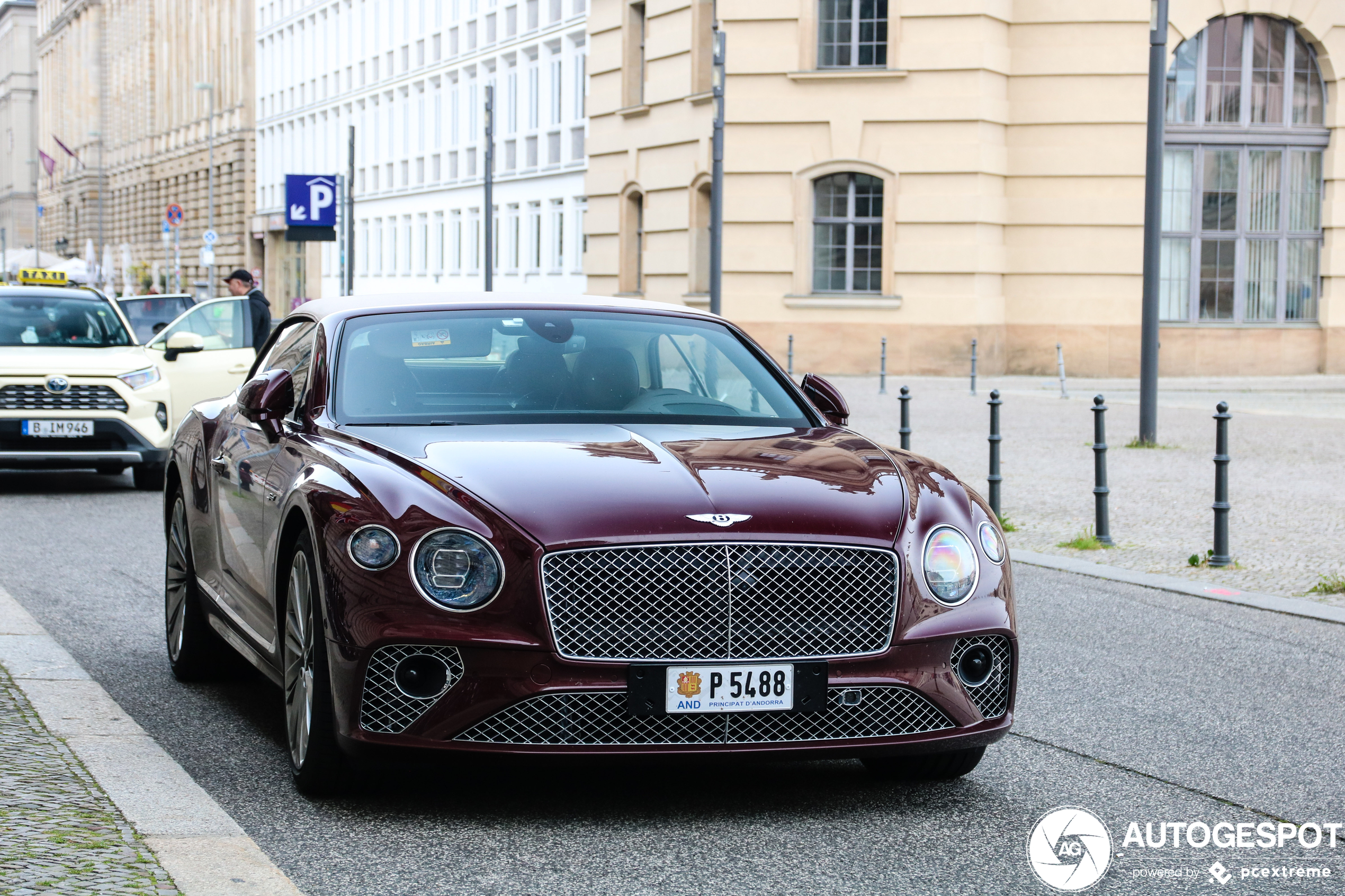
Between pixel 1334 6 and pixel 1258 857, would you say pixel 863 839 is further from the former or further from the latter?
pixel 1334 6

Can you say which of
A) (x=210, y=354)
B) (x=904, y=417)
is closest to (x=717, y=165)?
(x=210, y=354)

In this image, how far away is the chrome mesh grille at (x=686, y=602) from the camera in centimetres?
480

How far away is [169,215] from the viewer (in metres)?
50.8

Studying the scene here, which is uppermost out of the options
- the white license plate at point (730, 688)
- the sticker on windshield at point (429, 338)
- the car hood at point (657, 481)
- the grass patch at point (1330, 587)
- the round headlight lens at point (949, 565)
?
the sticker on windshield at point (429, 338)

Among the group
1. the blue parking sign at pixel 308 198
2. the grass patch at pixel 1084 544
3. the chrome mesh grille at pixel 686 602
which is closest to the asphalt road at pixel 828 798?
the chrome mesh grille at pixel 686 602

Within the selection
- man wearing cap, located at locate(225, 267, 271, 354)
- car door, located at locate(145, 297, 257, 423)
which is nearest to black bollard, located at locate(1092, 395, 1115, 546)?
car door, located at locate(145, 297, 257, 423)

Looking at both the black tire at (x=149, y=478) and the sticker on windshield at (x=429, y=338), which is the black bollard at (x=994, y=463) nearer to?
the black tire at (x=149, y=478)

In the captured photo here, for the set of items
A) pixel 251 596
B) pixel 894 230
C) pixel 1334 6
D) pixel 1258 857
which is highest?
pixel 1334 6

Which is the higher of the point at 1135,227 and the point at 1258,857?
the point at 1135,227

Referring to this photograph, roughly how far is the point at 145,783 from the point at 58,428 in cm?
990

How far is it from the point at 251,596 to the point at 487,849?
1647 millimetres

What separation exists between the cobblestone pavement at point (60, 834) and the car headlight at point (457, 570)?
94cm

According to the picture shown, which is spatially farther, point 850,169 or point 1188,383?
point 850,169

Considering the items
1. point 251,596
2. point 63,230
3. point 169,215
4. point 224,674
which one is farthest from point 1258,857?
point 63,230
